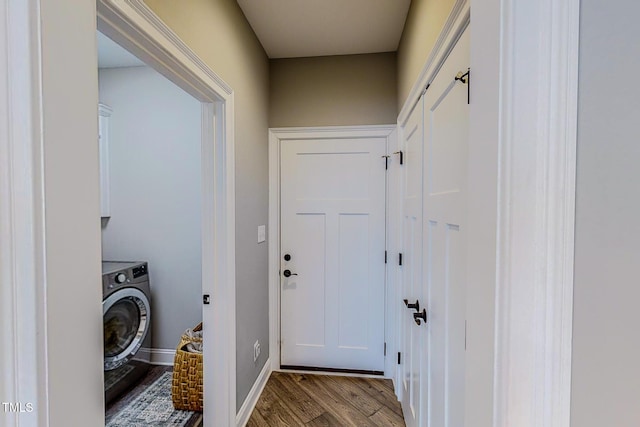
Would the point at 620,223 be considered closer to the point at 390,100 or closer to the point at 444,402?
the point at 444,402

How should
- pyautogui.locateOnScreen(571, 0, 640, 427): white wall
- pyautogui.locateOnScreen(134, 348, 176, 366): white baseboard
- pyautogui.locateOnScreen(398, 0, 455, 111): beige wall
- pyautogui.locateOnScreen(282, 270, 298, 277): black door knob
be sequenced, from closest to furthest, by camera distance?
1. pyautogui.locateOnScreen(571, 0, 640, 427): white wall
2. pyautogui.locateOnScreen(398, 0, 455, 111): beige wall
3. pyautogui.locateOnScreen(282, 270, 298, 277): black door knob
4. pyautogui.locateOnScreen(134, 348, 176, 366): white baseboard

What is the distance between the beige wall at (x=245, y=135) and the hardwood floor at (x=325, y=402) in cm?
22

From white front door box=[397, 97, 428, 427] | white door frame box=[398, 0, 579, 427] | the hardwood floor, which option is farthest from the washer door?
white door frame box=[398, 0, 579, 427]

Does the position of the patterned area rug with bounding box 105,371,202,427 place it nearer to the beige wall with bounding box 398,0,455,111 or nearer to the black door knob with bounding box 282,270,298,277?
the black door knob with bounding box 282,270,298,277

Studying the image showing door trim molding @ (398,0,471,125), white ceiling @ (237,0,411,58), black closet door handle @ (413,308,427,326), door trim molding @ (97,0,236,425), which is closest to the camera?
door trim molding @ (398,0,471,125)

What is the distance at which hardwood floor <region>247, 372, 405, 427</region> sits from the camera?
6.31ft

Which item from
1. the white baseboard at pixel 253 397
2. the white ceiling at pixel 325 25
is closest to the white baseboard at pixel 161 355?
the white baseboard at pixel 253 397

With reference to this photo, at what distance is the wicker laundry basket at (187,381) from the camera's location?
1906 mm

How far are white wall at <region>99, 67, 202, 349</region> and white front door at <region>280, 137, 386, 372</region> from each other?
0.83m

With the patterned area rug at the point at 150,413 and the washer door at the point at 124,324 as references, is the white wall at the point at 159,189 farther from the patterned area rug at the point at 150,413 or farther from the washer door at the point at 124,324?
the patterned area rug at the point at 150,413

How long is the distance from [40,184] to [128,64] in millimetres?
2687

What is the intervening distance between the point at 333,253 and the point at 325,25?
168cm

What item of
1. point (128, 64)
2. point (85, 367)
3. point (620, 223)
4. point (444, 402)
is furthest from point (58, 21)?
point (128, 64)

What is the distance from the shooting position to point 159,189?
8.58ft
